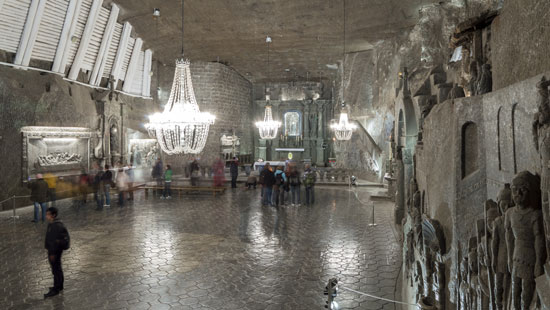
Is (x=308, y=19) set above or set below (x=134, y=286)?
above

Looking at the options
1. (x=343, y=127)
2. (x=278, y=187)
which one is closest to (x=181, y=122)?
(x=278, y=187)

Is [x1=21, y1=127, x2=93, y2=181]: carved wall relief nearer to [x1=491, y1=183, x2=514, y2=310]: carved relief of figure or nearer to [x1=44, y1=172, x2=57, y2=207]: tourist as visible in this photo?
[x1=44, y1=172, x2=57, y2=207]: tourist

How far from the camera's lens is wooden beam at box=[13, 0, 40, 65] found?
802 centimetres

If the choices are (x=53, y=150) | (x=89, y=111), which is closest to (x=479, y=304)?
(x=53, y=150)

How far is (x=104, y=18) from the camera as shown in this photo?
1016cm

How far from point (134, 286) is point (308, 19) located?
29.5 ft

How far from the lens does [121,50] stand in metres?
11.4

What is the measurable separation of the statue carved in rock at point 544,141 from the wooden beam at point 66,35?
9798mm

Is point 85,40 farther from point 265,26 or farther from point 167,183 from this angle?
point 265,26

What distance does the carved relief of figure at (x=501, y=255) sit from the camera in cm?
180

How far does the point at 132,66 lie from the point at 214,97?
4.39 m

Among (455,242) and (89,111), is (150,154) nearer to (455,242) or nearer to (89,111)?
(89,111)

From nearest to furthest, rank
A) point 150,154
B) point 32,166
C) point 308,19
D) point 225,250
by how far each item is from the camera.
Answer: point 225,250, point 32,166, point 308,19, point 150,154

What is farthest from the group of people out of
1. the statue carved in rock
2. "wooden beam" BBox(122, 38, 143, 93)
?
the statue carved in rock
